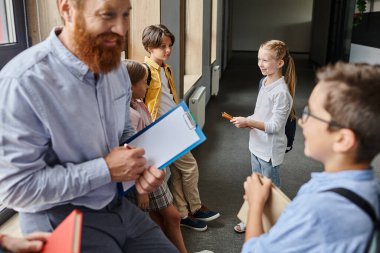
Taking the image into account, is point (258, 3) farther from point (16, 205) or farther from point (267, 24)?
point (16, 205)

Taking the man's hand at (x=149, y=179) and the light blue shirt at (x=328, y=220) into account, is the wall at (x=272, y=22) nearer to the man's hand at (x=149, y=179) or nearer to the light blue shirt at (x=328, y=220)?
the man's hand at (x=149, y=179)

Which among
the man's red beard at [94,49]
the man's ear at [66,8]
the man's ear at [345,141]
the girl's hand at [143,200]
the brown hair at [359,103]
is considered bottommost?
the girl's hand at [143,200]

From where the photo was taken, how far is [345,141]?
0.93 meters

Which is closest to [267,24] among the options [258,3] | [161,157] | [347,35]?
[258,3]

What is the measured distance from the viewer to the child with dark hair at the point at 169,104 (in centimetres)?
234

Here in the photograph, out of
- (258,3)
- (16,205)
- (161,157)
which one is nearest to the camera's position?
(16,205)

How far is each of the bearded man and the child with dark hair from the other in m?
1.06

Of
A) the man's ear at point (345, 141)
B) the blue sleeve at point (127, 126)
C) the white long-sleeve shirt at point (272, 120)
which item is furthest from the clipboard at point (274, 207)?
the white long-sleeve shirt at point (272, 120)

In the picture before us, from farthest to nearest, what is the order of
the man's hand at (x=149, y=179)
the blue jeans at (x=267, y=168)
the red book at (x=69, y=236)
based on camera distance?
the blue jeans at (x=267, y=168) < the man's hand at (x=149, y=179) < the red book at (x=69, y=236)

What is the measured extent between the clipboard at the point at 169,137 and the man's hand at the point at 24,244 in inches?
15.3

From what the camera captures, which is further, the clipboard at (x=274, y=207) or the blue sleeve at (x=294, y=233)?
the clipboard at (x=274, y=207)

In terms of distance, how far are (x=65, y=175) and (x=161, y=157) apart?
0.36 meters

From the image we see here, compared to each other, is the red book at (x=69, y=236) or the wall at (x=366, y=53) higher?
the red book at (x=69, y=236)

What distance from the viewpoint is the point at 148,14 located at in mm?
2916
